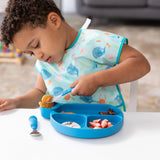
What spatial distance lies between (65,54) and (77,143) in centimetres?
38

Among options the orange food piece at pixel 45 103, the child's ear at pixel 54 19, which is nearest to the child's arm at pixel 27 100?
the orange food piece at pixel 45 103

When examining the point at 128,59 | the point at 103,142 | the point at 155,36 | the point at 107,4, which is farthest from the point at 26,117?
the point at 107,4

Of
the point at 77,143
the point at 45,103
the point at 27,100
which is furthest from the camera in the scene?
the point at 27,100

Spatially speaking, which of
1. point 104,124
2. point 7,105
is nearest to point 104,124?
point 104,124

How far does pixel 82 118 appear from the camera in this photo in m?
0.71

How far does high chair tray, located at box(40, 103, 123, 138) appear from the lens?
63 cm

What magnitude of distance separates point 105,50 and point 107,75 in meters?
0.11

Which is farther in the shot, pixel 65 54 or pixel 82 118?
pixel 65 54

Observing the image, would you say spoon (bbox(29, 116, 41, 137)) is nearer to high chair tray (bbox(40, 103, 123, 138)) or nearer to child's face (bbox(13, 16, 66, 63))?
high chair tray (bbox(40, 103, 123, 138))

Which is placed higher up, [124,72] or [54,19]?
[54,19]

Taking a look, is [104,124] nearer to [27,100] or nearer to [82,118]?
[82,118]

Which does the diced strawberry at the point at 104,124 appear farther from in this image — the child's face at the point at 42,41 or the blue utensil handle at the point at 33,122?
the child's face at the point at 42,41

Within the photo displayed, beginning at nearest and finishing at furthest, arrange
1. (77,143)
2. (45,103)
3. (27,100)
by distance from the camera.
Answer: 1. (77,143)
2. (45,103)
3. (27,100)

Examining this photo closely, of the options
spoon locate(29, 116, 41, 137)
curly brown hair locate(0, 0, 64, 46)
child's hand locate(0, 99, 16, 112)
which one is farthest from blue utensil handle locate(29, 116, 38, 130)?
curly brown hair locate(0, 0, 64, 46)
